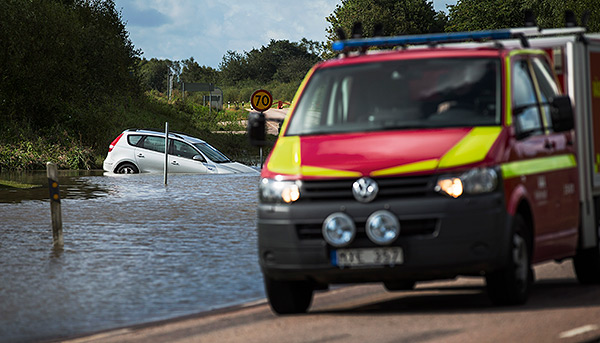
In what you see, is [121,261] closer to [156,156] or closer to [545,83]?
[545,83]

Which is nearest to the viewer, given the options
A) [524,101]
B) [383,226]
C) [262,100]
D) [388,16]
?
[383,226]

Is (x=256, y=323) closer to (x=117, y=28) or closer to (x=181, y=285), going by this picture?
(x=181, y=285)

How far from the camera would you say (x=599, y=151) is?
37.0 feet

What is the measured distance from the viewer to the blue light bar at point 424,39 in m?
10.0

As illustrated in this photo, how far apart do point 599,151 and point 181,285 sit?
4113 mm

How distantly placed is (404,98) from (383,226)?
56.5 inches

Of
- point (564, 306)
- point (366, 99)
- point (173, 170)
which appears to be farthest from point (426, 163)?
point (173, 170)

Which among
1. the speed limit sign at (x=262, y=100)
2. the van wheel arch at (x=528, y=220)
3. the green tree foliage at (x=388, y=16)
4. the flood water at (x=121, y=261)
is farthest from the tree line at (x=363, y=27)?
the van wheel arch at (x=528, y=220)

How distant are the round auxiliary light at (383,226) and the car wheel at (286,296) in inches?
42.2

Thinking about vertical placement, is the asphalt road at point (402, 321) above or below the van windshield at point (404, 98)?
below

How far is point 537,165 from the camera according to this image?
9.66m

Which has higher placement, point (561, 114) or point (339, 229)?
point (561, 114)

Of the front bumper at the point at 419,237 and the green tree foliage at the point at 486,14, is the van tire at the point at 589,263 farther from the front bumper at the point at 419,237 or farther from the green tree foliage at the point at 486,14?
the green tree foliage at the point at 486,14

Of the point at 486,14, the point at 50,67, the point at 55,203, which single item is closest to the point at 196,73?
the point at 486,14
